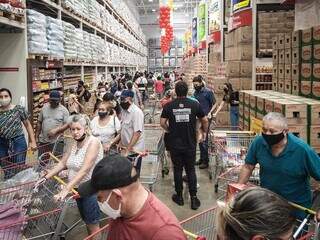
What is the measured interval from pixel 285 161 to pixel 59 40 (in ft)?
22.3

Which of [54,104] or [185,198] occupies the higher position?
[54,104]

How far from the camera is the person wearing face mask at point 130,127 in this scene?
A: 5.96 m

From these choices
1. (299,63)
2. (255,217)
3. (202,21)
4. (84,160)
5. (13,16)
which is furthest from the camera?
(202,21)

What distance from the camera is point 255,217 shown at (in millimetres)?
1664

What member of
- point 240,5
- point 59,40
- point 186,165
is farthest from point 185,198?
point 240,5

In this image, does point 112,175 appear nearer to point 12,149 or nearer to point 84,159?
point 84,159

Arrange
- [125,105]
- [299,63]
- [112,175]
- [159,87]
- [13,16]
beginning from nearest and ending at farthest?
1. [112,175]
2. [125,105]
3. [299,63]
4. [13,16]
5. [159,87]

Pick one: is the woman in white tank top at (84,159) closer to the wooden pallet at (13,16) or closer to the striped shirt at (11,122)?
the striped shirt at (11,122)

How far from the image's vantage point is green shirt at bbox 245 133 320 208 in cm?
365

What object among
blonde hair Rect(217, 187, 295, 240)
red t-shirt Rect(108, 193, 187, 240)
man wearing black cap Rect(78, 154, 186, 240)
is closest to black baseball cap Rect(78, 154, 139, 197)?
man wearing black cap Rect(78, 154, 186, 240)

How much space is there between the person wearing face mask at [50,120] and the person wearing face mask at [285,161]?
3864 mm

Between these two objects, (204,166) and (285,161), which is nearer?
(285,161)

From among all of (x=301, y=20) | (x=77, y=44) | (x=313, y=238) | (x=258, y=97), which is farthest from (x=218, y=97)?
(x=313, y=238)

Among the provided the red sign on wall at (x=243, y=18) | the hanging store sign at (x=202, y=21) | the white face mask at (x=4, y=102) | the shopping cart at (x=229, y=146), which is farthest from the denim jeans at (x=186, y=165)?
the hanging store sign at (x=202, y=21)
